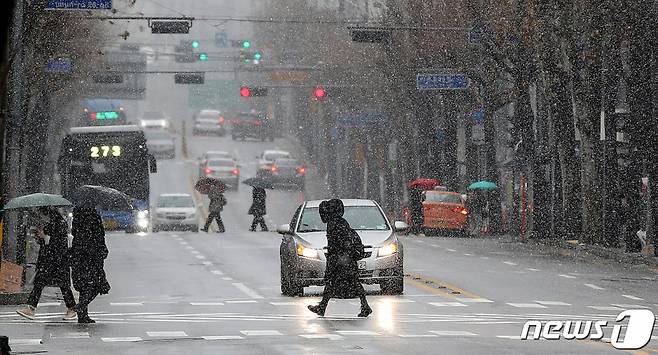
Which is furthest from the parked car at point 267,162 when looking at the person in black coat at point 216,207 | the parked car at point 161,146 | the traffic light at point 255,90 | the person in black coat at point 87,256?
the person in black coat at point 87,256

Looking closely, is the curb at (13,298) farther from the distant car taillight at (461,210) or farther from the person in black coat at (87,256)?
the distant car taillight at (461,210)

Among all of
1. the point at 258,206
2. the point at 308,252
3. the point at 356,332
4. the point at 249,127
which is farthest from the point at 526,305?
the point at 249,127

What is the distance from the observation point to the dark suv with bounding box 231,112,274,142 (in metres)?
131

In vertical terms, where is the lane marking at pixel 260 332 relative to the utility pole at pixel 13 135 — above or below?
below

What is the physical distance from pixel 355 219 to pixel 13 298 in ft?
17.9

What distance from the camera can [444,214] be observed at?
55.1 meters

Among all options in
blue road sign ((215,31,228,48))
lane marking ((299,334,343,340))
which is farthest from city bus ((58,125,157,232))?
blue road sign ((215,31,228,48))

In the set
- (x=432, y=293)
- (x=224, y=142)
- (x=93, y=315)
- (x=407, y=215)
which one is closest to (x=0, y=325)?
(x=93, y=315)

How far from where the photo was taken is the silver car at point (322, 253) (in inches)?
965

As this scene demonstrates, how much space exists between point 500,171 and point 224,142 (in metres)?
63.4

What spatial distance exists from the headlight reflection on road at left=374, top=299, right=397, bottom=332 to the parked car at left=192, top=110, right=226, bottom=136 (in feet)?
370

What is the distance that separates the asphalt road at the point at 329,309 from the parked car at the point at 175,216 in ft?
65.9

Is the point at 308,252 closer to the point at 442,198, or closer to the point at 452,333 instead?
the point at 452,333

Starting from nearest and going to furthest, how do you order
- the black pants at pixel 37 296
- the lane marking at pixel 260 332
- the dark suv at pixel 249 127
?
the lane marking at pixel 260 332, the black pants at pixel 37 296, the dark suv at pixel 249 127
